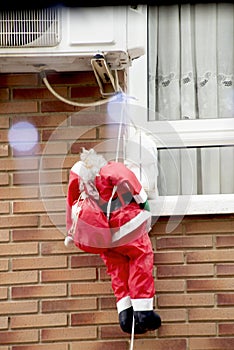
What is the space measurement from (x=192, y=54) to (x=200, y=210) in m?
0.93

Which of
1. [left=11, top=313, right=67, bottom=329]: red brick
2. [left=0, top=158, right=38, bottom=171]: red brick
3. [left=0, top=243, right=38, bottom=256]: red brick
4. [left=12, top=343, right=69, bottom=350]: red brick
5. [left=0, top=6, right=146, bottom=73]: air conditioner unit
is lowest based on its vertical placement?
[left=12, top=343, right=69, bottom=350]: red brick

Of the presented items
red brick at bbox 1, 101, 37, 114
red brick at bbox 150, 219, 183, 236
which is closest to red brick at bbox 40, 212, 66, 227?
red brick at bbox 150, 219, 183, 236

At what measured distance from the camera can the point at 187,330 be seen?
11.0 feet

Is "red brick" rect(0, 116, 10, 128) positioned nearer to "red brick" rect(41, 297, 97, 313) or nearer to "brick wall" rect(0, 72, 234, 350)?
"brick wall" rect(0, 72, 234, 350)

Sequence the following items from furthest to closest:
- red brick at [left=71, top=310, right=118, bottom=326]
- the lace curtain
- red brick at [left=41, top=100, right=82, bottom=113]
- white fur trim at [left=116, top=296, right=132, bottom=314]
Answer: the lace curtain, red brick at [left=41, top=100, right=82, bottom=113], red brick at [left=71, top=310, right=118, bottom=326], white fur trim at [left=116, top=296, right=132, bottom=314]

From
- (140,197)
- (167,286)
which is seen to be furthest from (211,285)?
(140,197)

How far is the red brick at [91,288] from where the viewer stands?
3348mm

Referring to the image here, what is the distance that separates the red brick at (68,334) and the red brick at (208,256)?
2.03 ft

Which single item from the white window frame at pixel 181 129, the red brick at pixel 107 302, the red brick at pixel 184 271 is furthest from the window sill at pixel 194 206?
the red brick at pixel 107 302

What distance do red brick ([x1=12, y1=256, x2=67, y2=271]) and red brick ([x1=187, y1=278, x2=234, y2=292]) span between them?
2.17 feet

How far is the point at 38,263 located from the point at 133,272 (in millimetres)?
676

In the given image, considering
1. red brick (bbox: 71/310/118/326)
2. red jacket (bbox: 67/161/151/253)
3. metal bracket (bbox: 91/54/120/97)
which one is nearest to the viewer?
red jacket (bbox: 67/161/151/253)

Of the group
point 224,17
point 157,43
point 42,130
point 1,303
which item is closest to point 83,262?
point 1,303

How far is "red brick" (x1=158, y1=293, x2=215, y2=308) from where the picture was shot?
335 cm
